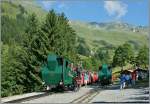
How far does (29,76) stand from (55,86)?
1032 inches

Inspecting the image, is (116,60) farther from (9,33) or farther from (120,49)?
(9,33)

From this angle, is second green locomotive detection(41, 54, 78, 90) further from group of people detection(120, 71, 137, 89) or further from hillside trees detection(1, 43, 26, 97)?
hillside trees detection(1, 43, 26, 97)

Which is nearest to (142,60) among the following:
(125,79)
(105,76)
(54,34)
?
(54,34)

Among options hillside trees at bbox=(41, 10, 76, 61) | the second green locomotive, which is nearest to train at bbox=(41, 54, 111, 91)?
the second green locomotive

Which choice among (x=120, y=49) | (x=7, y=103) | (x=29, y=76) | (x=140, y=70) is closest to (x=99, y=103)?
(x=7, y=103)

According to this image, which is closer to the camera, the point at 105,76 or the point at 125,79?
the point at 125,79

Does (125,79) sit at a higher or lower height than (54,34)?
lower

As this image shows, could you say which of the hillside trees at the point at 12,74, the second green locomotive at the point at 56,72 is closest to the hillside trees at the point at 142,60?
the hillside trees at the point at 12,74

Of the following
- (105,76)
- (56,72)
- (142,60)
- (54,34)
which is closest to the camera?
(56,72)

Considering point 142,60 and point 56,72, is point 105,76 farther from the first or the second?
point 56,72

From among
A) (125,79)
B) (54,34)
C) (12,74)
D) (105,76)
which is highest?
(54,34)

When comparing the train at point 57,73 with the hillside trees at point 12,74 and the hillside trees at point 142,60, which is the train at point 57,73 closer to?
the hillside trees at point 12,74

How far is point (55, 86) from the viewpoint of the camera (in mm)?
33250

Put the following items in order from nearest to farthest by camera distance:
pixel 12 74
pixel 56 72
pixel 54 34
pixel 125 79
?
pixel 56 72 → pixel 125 79 → pixel 12 74 → pixel 54 34
